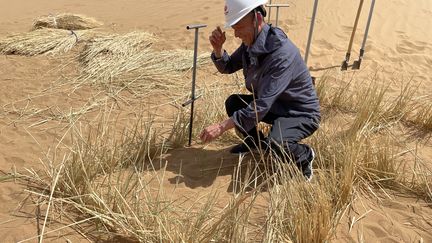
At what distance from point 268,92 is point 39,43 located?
11.7 ft

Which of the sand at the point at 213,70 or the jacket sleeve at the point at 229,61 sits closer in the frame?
the sand at the point at 213,70

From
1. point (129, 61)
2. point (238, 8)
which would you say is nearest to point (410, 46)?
point (129, 61)

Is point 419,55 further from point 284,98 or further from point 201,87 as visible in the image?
point 284,98

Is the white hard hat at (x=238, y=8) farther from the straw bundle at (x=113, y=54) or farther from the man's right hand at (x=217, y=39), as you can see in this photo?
the straw bundle at (x=113, y=54)

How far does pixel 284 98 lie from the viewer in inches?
99.4

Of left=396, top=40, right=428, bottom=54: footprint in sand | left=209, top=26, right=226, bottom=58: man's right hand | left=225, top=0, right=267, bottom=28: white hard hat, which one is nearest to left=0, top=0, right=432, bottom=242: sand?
left=396, top=40, right=428, bottom=54: footprint in sand

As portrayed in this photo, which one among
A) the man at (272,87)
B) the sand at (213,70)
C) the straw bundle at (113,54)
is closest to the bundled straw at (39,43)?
the sand at (213,70)

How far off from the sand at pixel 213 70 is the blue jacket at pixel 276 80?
482 mm

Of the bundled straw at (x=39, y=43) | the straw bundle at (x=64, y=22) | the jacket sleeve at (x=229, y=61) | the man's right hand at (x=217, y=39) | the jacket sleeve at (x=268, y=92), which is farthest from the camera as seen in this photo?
the straw bundle at (x=64, y=22)

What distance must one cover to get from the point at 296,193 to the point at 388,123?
4.52 ft

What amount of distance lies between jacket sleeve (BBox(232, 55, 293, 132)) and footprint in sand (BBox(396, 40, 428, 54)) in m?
3.48

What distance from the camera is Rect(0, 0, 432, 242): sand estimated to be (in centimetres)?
222

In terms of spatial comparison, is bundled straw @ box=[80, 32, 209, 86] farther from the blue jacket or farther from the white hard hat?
the white hard hat

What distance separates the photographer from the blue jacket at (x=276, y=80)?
2338 mm
